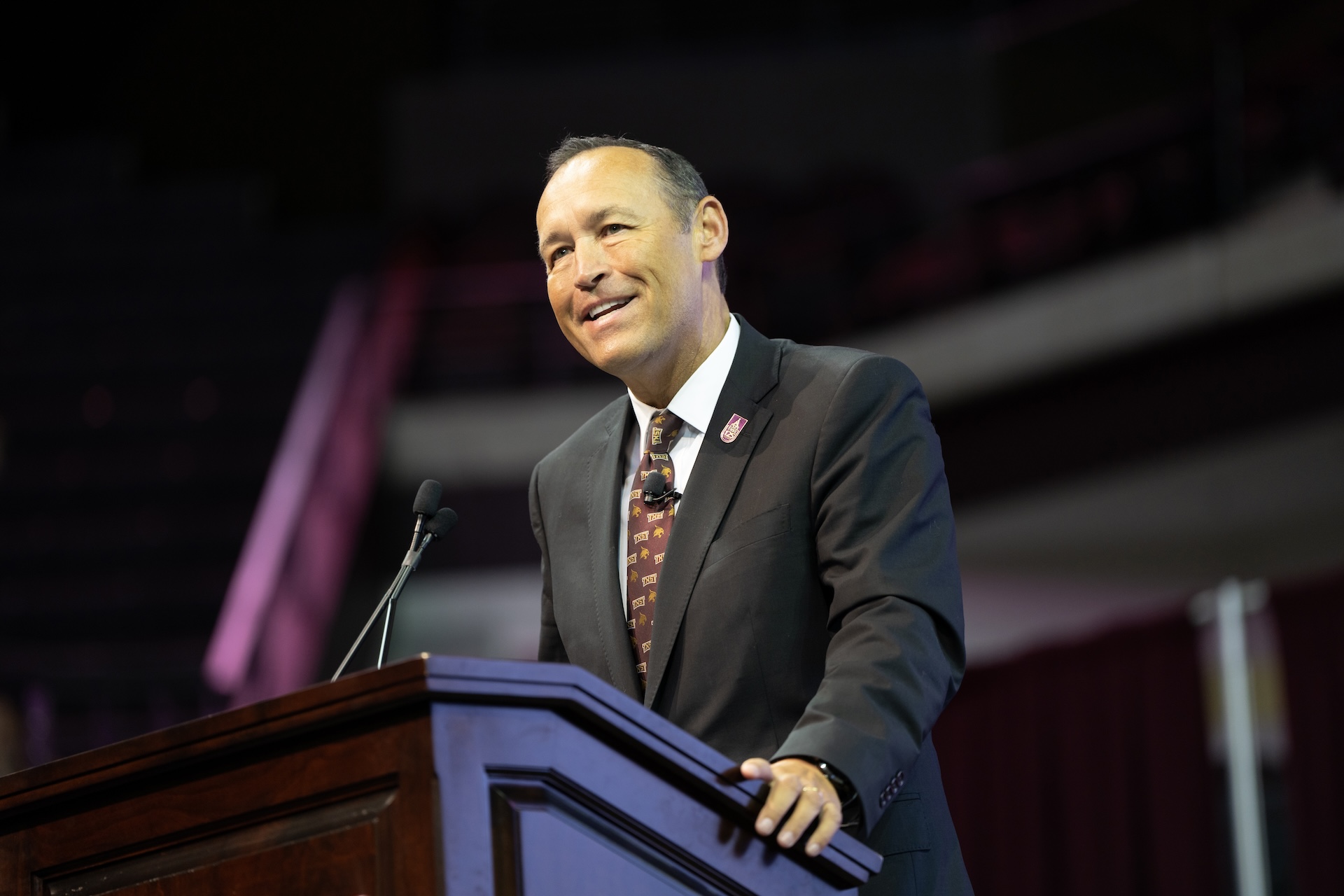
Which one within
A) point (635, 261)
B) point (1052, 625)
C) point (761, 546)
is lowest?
point (761, 546)

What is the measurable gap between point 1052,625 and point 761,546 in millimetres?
6643

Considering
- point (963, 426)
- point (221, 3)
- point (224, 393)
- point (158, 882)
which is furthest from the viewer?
point (221, 3)

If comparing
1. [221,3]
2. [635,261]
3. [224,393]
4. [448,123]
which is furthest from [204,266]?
[635,261]

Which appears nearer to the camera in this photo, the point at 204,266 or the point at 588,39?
the point at 204,266

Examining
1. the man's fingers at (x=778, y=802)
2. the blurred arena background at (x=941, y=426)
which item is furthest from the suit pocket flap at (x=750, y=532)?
the blurred arena background at (x=941, y=426)

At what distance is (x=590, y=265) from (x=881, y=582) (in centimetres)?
58

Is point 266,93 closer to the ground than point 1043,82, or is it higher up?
higher up

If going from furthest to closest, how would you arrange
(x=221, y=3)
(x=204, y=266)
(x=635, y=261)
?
(x=221, y=3)
(x=204, y=266)
(x=635, y=261)

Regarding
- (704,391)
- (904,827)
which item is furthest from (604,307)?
(904,827)

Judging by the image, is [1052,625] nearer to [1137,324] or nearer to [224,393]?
[1137,324]

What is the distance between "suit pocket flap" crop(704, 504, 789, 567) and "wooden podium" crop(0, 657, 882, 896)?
438mm

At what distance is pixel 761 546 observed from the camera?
185 centimetres

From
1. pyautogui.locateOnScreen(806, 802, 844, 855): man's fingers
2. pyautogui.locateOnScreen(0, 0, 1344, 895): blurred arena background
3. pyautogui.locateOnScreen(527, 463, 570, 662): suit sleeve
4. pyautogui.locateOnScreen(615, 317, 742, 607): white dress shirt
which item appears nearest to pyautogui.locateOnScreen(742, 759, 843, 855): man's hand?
pyautogui.locateOnScreen(806, 802, 844, 855): man's fingers

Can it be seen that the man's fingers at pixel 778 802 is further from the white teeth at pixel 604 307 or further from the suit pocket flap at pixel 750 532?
the white teeth at pixel 604 307
